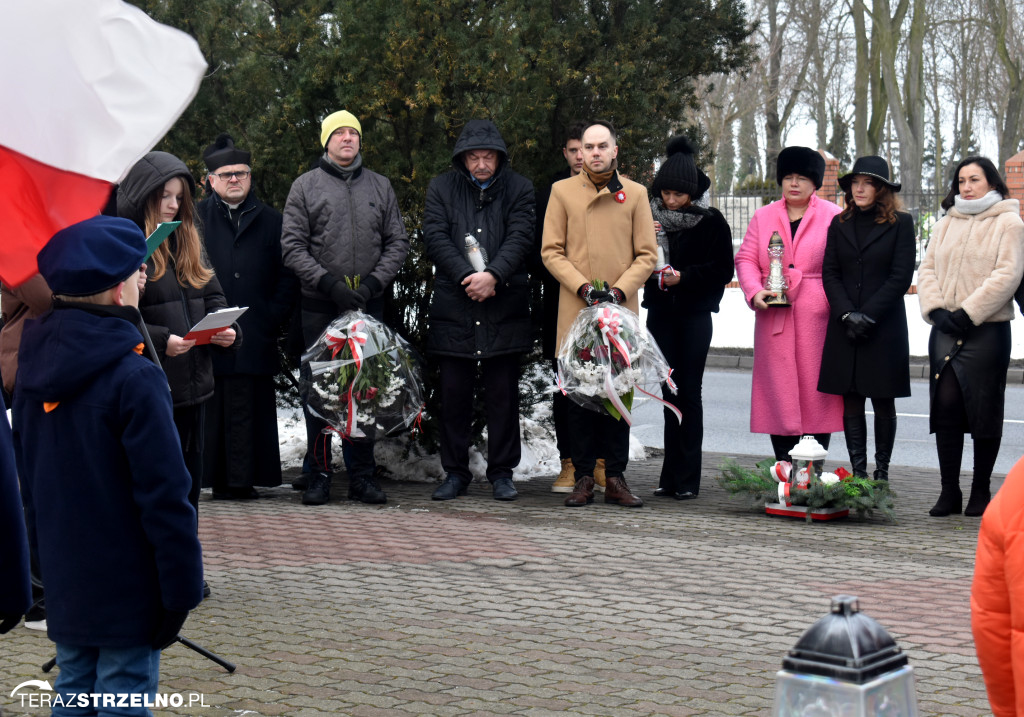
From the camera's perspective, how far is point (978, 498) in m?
8.35

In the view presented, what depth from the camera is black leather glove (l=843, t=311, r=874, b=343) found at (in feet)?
27.7

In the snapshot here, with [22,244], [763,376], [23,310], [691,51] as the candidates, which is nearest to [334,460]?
[763,376]

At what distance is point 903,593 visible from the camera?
6238 millimetres

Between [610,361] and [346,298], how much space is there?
5.57 ft

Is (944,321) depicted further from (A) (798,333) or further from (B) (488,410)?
(B) (488,410)

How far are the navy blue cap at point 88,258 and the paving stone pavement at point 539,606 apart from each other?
166 centimetres

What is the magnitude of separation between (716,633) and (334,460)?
211 inches

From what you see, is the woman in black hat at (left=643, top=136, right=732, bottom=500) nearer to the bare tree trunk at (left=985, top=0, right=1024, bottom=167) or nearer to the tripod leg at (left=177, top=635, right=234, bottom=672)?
the tripod leg at (left=177, top=635, right=234, bottom=672)

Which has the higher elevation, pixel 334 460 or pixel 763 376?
pixel 763 376

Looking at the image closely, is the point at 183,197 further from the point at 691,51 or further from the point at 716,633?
the point at 691,51

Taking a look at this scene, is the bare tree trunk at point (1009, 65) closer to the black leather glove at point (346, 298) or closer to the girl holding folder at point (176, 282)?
the black leather glove at point (346, 298)

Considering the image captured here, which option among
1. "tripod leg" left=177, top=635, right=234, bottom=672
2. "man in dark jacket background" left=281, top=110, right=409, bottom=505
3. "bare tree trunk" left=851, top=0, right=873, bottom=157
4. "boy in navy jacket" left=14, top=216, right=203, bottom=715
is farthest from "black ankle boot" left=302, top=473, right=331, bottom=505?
"bare tree trunk" left=851, top=0, right=873, bottom=157

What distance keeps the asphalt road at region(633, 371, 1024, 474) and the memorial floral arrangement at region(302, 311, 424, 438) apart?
2.25m

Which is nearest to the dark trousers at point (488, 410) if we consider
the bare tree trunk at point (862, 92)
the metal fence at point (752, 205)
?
the metal fence at point (752, 205)
